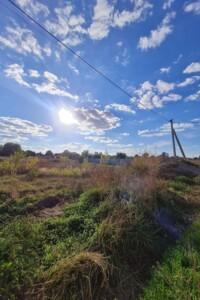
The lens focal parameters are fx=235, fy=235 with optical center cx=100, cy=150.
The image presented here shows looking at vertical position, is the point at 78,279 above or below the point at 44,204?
below

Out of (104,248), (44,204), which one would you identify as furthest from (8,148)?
(104,248)

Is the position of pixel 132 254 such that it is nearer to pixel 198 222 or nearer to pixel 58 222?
pixel 58 222

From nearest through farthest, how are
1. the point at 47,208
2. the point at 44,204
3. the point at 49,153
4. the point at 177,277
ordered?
the point at 177,277 < the point at 47,208 < the point at 44,204 < the point at 49,153

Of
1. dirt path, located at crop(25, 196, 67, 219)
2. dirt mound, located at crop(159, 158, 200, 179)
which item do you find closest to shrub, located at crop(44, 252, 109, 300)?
dirt path, located at crop(25, 196, 67, 219)

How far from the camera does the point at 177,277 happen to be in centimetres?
288

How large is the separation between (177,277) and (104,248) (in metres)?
1.11

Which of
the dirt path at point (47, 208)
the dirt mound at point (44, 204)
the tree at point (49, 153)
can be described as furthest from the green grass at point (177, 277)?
the tree at point (49, 153)

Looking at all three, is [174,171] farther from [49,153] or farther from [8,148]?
[49,153]

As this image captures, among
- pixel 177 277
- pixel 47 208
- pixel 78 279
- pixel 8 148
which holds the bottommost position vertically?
pixel 78 279

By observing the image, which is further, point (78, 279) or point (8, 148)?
point (8, 148)

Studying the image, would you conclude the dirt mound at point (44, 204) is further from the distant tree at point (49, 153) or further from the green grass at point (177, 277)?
the distant tree at point (49, 153)

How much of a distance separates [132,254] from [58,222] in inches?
59.1

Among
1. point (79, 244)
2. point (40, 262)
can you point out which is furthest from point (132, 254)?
point (40, 262)

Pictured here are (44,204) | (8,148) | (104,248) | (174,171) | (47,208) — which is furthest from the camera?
(8,148)
